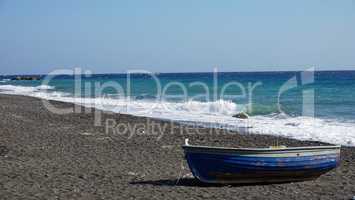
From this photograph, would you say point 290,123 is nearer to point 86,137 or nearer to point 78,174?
point 86,137

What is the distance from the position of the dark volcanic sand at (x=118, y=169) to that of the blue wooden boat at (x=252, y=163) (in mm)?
216

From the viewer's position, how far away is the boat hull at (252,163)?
33.8 ft

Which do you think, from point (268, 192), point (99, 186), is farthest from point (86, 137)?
point (268, 192)

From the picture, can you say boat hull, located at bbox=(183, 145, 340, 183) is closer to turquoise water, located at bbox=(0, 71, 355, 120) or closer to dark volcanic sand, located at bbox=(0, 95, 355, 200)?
dark volcanic sand, located at bbox=(0, 95, 355, 200)

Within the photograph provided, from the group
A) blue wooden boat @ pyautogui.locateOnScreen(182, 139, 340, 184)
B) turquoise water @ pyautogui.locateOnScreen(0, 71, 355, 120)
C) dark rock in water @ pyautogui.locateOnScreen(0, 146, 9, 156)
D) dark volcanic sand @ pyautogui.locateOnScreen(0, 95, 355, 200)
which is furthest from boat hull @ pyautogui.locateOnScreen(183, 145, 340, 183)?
turquoise water @ pyautogui.locateOnScreen(0, 71, 355, 120)

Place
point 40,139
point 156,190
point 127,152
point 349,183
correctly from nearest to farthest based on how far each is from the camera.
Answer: point 156,190, point 349,183, point 127,152, point 40,139

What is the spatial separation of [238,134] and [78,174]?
8.90 metres

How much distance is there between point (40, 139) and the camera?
17016 mm

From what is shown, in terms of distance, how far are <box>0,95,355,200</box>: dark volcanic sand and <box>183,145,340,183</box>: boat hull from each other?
219 millimetres

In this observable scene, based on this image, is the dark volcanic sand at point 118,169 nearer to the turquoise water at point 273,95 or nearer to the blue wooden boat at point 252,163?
the blue wooden boat at point 252,163

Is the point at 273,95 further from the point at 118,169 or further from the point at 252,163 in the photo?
the point at 252,163

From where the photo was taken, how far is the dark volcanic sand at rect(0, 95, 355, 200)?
9.84 meters

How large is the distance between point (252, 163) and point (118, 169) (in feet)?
10.9

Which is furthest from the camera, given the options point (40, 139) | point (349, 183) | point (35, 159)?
point (40, 139)
